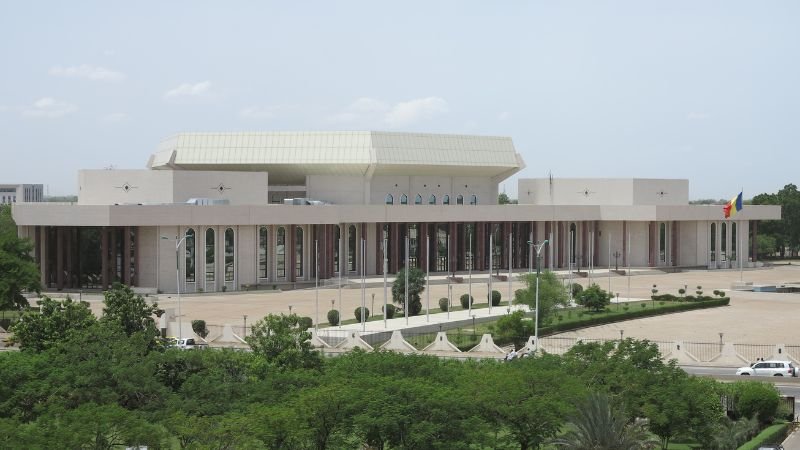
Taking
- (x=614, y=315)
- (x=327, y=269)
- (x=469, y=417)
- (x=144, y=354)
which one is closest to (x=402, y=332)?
(x=614, y=315)

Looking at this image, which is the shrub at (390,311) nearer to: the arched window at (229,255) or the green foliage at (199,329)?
the green foliage at (199,329)

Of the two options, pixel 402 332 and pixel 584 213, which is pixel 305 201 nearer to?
pixel 584 213

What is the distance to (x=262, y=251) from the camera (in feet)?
296

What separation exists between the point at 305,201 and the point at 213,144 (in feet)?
31.7

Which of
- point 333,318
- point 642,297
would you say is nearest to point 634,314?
point 642,297

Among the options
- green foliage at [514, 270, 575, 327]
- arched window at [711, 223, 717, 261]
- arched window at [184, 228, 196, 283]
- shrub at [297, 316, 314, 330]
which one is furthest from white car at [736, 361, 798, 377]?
arched window at [711, 223, 717, 261]

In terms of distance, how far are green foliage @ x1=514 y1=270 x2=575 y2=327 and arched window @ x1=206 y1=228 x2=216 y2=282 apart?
1013 inches

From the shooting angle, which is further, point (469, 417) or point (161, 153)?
point (161, 153)

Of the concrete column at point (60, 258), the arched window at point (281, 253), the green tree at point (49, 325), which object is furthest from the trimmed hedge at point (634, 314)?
the concrete column at point (60, 258)

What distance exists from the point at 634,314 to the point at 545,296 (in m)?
8.52

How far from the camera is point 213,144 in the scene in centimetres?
9906

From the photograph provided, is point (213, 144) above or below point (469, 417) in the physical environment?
above

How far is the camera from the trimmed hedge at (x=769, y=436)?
37.0 meters

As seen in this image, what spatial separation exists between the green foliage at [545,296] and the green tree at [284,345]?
22772mm
